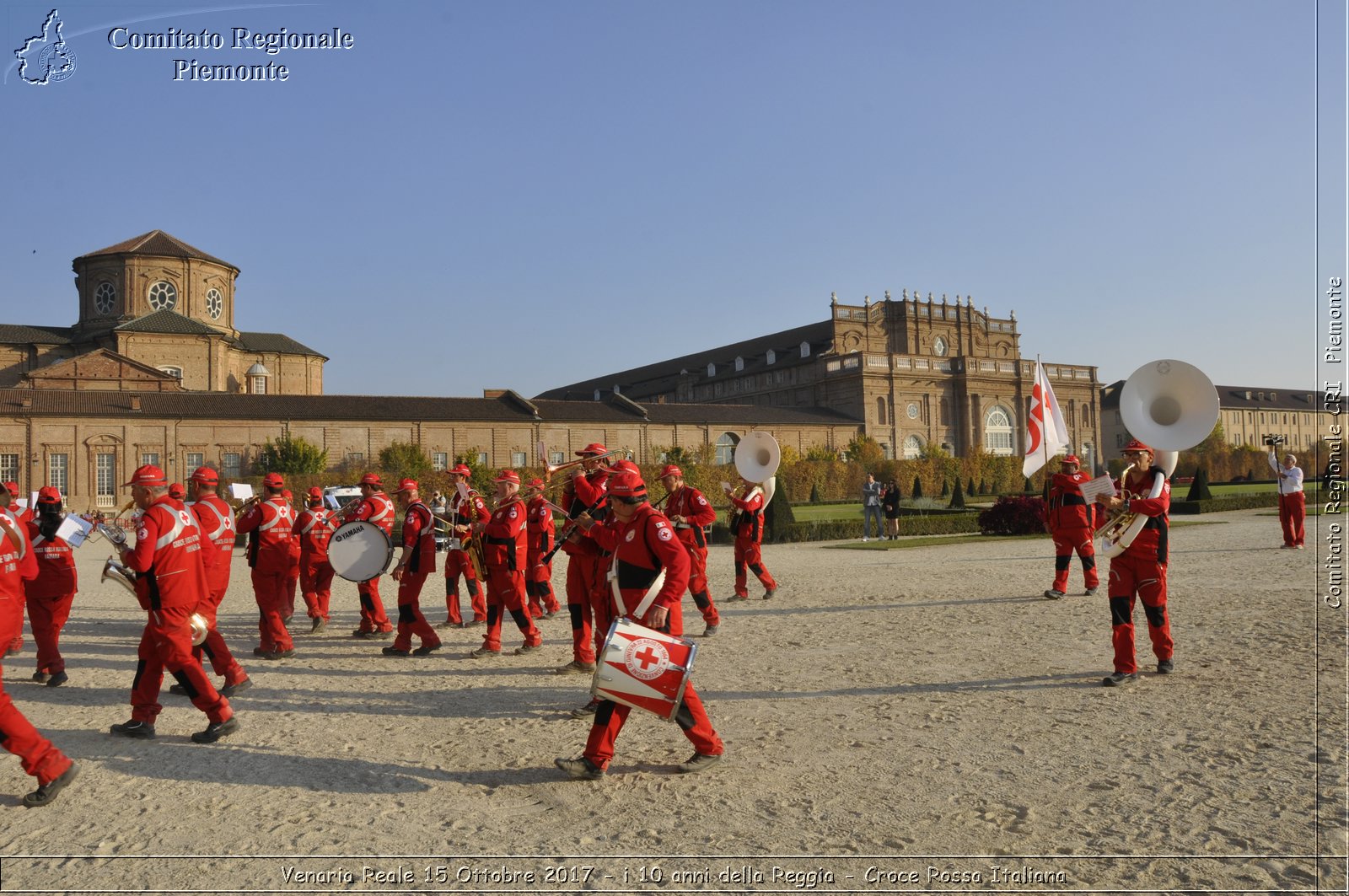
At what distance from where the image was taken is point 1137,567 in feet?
24.7

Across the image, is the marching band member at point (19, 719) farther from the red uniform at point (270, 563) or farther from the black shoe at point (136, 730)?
the red uniform at point (270, 563)

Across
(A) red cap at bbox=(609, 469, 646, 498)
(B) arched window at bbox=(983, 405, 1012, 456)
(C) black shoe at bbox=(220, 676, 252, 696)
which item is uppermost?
(B) arched window at bbox=(983, 405, 1012, 456)

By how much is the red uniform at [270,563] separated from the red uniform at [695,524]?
4.23 m

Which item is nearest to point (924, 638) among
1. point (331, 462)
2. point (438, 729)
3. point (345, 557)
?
point (438, 729)

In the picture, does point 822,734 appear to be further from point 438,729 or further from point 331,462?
point 331,462

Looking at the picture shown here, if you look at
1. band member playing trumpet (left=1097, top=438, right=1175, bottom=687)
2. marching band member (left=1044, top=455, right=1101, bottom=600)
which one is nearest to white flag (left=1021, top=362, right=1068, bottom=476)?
marching band member (left=1044, top=455, right=1101, bottom=600)

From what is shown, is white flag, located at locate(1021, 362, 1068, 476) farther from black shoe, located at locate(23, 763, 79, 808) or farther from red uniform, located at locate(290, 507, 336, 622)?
black shoe, located at locate(23, 763, 79, 808)

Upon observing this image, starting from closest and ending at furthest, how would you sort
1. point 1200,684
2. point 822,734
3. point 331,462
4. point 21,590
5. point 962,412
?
point 21,590, point 822,734, point 1200,684, point 331,462, point 962,412

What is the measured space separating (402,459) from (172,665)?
4395 centimetres

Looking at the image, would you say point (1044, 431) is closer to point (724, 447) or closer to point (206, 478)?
point (206, 478)

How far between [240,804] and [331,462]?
47.4 m

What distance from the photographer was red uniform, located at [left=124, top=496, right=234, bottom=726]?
6.19 metres

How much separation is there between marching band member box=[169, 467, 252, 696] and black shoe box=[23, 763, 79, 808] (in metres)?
1.59

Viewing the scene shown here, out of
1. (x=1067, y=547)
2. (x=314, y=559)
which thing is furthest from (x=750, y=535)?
(x=314, y=559)
